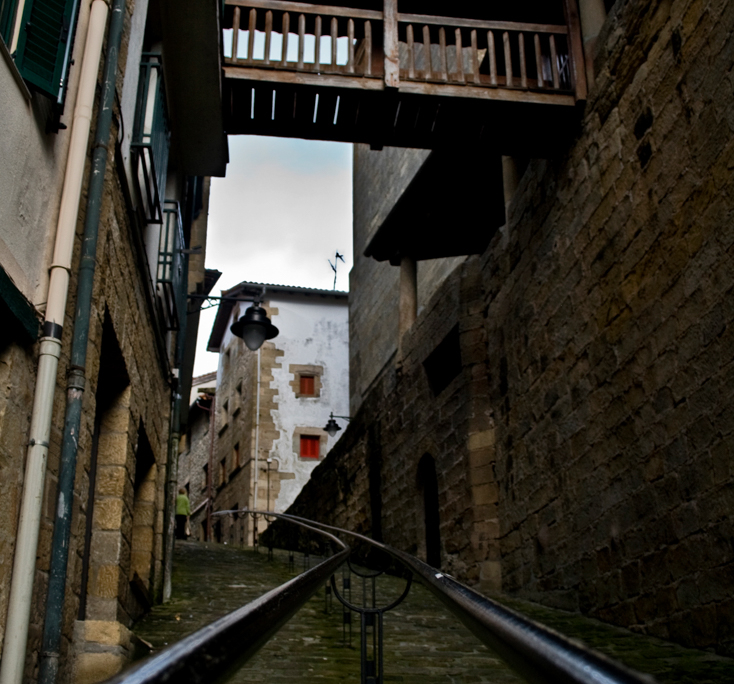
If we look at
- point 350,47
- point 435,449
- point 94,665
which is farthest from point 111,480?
point 435,449

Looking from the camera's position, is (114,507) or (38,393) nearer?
(38,393)

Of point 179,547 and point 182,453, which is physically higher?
point 182,453

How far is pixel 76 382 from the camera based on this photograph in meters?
3.72

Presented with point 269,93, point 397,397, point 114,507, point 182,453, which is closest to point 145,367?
point 114,507

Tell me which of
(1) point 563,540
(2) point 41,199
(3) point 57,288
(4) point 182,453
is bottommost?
(1) point 563,540

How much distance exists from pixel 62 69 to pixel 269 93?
3.79 m

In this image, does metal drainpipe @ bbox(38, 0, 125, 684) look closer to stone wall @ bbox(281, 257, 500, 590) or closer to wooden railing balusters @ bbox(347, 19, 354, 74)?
wooden railing balusters @ bbox(347, 19, 354, 74)

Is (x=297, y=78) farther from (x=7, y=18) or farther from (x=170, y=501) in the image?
(x=170, y=501)

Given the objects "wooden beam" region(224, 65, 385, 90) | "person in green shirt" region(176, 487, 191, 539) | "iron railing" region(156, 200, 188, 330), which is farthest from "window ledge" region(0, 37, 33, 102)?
"person in green shirt" region(176, 487, 191, 539)

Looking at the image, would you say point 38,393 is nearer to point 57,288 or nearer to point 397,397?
point 57,288

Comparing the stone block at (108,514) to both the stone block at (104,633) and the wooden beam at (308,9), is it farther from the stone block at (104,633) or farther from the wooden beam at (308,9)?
the wooden beam at (308,9)

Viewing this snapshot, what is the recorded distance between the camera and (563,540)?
6.57 metres

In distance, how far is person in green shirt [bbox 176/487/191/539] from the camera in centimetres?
1630

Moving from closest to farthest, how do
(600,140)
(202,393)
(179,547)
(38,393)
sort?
(38,393)
(600,140)
(179,547)
(202,393)
